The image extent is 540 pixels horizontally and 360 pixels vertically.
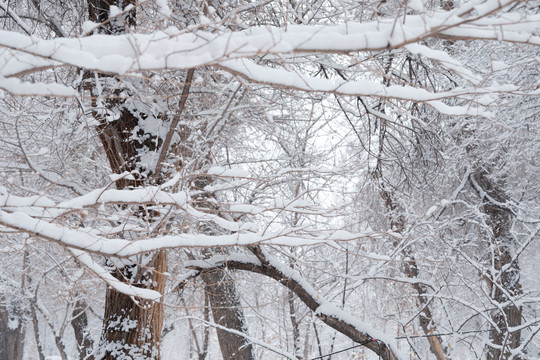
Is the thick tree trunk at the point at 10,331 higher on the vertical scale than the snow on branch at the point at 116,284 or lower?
higher

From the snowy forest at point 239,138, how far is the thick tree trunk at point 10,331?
6062 mm

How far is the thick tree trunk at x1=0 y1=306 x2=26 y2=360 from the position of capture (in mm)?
15398

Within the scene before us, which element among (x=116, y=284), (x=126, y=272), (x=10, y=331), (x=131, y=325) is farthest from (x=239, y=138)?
(x=10, y=331)

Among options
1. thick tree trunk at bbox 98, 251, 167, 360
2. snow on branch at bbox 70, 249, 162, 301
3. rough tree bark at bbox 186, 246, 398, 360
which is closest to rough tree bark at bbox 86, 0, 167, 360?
thick tree trunk at bbox 98, 251, 167, 360

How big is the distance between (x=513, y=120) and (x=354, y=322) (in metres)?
3.91

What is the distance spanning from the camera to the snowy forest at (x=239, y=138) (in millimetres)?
1612

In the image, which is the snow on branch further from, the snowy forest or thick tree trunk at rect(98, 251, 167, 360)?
thick tree trunk at rect(98, 251, 167, 360)

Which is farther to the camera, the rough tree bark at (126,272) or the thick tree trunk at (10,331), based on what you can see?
the thick tree trunk at (10,331)

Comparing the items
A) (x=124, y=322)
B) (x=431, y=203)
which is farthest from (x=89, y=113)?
(x=431, y=203)

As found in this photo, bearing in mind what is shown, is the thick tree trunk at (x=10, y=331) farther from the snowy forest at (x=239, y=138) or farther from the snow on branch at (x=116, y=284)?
the snow on branch at (x=116, y=284)

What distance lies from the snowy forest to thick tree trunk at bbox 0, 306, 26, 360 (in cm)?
606

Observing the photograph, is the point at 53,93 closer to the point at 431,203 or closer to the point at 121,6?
the point at 121,6

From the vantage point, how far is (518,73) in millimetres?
6184

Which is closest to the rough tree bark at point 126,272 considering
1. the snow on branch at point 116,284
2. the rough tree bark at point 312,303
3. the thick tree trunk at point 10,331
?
the rough tree bark at point 312,303
